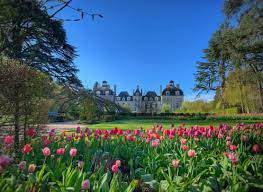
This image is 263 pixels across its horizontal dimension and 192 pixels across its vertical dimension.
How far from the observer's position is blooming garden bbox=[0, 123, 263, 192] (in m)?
2.53

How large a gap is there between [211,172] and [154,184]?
30.9 inches

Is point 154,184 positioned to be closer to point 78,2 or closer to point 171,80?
point 78,2

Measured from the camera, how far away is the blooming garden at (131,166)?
2.53m

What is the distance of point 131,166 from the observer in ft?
11.7

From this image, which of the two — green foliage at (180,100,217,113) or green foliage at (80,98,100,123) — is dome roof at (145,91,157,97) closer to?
green foliage at (180,100,217,113)

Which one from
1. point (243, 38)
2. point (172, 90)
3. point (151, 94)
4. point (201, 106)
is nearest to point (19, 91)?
point (243, 38)

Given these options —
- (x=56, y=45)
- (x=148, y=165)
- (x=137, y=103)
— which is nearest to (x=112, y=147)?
(x=148, y=165)

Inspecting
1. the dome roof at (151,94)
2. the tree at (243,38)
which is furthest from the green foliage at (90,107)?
the dome roof at (151,94)

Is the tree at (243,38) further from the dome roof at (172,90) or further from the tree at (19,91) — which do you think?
the dome roof at (172,90)

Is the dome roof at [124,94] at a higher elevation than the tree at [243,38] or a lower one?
higher

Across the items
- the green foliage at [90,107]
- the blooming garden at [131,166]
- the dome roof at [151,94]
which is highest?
the dome roof at [151,94]

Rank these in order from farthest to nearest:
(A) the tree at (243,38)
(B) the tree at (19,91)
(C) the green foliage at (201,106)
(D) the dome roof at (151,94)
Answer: (D) the dome roof at (151,94) < (C) the green foliage at (201,106) < (A) the tree at (243,38) < (B) the tree at (19,91)

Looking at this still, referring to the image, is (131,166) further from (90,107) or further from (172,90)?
(172,90)

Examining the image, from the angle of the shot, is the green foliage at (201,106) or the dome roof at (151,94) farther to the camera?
the dome roof at (151,94)
